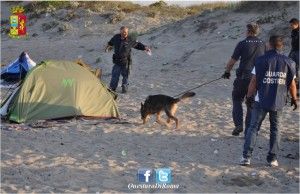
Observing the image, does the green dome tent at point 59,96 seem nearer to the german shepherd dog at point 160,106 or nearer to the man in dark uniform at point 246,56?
the german shepherd dog at point 160,106

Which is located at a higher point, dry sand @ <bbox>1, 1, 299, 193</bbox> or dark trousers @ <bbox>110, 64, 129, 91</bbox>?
dark trousers @ <bbox>110, 64, 129, 91</bbox>

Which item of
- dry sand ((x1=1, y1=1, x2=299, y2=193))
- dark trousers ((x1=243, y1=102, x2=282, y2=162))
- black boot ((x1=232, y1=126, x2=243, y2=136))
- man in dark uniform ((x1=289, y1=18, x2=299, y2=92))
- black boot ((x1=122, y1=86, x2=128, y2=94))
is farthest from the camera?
black boot ((x1=122, y1=86, x2=128, y2=94))

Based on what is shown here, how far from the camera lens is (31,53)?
2562 centimetres

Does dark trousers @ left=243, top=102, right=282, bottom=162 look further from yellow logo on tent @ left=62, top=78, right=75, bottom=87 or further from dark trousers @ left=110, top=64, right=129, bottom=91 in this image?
dark trousers @ left=110, top=64, right=129, bottom=91

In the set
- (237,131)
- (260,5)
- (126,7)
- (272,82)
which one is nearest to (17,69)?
(237,131)

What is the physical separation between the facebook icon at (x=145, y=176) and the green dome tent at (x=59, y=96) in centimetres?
374

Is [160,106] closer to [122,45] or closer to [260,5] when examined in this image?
[122,45]

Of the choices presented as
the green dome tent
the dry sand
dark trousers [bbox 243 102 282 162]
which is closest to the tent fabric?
the dry sand

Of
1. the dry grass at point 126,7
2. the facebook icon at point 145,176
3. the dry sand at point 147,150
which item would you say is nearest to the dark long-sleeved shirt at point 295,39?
the dry sand at point 147,150

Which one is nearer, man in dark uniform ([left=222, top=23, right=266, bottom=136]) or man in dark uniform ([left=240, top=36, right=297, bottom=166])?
man in dark uniform ([left=240, top=36, right=297, bottom=166])

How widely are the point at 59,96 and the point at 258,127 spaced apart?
4.36 m

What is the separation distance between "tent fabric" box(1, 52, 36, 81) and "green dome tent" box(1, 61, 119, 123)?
506 cm

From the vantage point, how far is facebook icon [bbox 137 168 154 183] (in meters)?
7.11

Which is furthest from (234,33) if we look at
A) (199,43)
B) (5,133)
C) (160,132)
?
(5,133)
